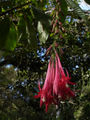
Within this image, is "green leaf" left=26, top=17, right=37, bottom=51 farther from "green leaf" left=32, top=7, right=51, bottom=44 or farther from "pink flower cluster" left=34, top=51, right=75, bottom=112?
"pink flower cluster" left=34, top=51, right=75, bottom=112

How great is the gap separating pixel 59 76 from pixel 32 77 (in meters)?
2.69

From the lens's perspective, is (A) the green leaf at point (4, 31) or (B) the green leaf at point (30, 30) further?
(B) the green leaf at point (30, 30)

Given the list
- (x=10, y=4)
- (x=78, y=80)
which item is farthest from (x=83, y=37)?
(x=10, y=4)

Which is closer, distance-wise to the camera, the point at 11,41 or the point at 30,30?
the point at 11,41

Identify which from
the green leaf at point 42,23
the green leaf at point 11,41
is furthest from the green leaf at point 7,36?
the green leaf at point 42,23

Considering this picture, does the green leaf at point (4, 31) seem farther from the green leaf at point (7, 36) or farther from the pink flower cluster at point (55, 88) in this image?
the pink flower cluster at point (55, 88)

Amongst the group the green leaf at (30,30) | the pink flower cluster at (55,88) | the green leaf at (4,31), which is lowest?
the pink flower cluster at (55,88)

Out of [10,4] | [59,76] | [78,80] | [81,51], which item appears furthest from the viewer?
[78,80]

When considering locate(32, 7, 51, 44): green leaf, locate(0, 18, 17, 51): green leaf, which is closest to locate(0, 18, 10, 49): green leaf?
locate(0, 18, 17, 51): green leaf

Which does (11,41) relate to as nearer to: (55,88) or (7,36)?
(7,36)

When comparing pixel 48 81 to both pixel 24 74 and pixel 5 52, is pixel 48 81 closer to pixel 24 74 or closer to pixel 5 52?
pixel 5 52

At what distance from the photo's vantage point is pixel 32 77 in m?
→ 3.20

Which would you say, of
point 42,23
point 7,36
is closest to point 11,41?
point 7,36

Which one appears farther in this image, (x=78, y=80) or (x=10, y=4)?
(x=78, y=80)
